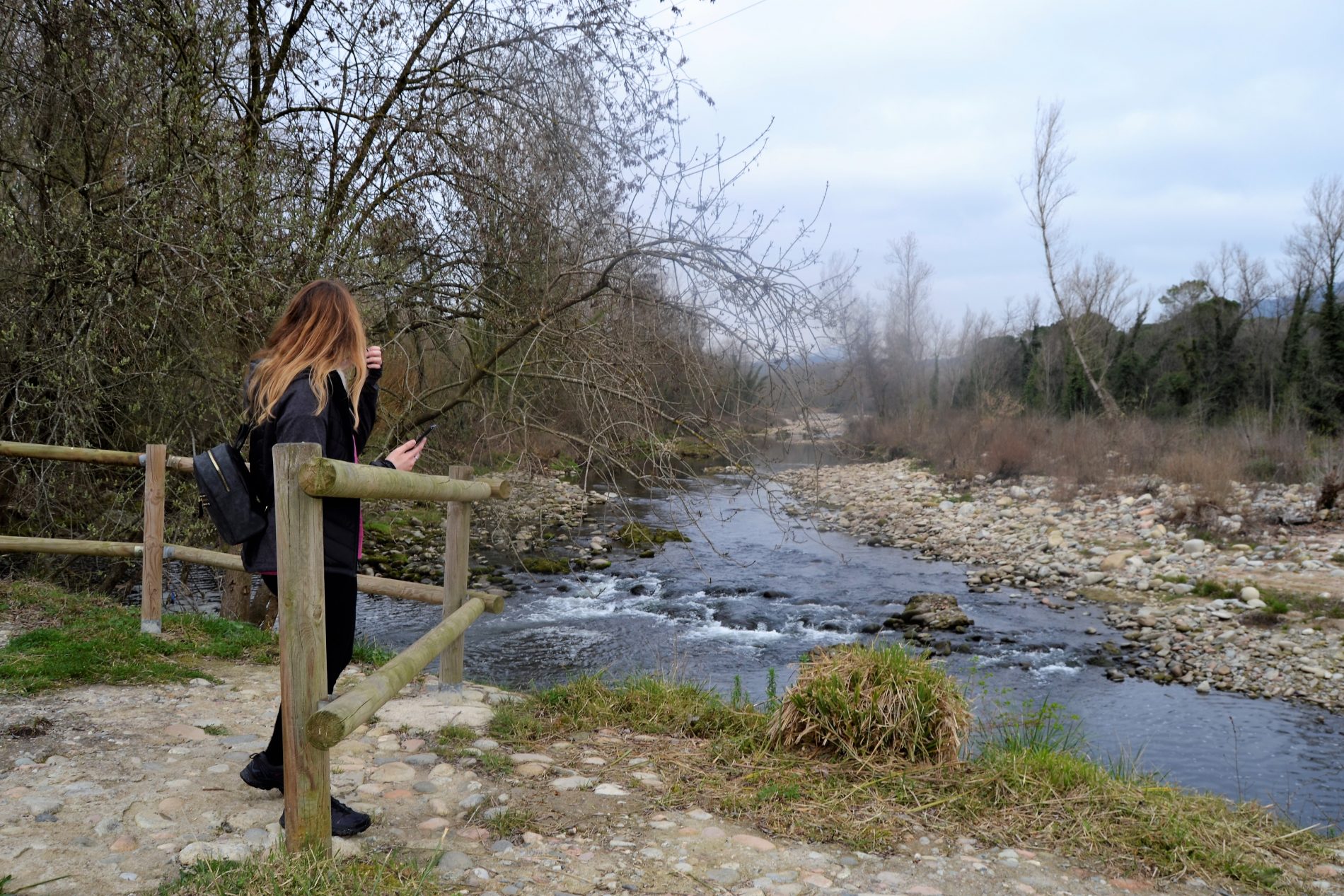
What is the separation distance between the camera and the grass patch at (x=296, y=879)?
2527 millimetres

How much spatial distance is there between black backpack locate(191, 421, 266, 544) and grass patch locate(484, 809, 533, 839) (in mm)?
1292

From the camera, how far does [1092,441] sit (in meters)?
24.6

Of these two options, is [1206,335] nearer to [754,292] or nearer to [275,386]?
[754,292]

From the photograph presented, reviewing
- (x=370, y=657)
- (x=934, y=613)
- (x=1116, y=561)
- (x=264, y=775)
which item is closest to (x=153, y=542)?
(x=370, y=657)

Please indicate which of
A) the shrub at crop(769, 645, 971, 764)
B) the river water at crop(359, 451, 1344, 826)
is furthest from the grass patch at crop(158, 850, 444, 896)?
Answer: the river water at crop(359, 451, 1344, 826)

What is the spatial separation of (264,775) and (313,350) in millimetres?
1520

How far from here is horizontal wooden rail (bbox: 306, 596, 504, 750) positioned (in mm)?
2596

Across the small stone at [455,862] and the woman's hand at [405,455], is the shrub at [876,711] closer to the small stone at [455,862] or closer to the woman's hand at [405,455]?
the small stone at [455,862]

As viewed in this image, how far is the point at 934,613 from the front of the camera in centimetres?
1227

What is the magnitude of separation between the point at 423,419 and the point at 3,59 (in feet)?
12.7

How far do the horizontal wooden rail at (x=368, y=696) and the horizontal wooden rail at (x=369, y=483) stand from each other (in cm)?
56

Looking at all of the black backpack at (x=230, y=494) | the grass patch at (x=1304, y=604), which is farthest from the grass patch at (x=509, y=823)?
the grass patch at (x=1304, y=604)

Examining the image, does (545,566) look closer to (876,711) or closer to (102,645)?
(102,645)

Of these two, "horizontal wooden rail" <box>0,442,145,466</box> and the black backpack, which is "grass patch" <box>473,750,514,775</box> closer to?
the black backpack
